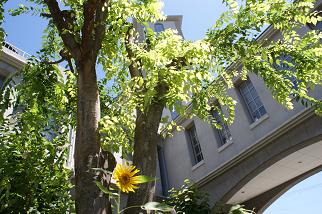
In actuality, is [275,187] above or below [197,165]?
below

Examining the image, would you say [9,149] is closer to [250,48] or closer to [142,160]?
[142,160]

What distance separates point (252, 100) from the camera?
1175 centimetres

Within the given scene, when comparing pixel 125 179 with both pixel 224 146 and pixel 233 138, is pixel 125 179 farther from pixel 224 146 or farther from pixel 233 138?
pixel 224 146

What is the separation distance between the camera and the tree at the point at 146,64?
3.29m

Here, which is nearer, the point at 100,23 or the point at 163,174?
the point at 100,23

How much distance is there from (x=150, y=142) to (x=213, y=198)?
9714mm

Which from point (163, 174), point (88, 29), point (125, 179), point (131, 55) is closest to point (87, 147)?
point (125, 179)

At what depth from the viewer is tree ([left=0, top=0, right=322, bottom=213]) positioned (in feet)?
10.8

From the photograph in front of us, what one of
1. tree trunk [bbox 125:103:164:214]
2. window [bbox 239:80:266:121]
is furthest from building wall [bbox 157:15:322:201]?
tree trunk [bbox 125:103:164:214]

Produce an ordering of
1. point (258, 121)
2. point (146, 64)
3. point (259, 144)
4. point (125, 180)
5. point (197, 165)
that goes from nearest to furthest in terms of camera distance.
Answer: point (125, 180) < point (146, 64) < point (259, 144) < point (258, 121) < point (197, 165)

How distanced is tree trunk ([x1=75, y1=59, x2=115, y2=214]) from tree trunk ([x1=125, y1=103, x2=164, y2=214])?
30cm

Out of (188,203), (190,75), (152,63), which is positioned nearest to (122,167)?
(190,75)

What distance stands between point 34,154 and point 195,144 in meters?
10.7

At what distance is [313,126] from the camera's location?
913cm
